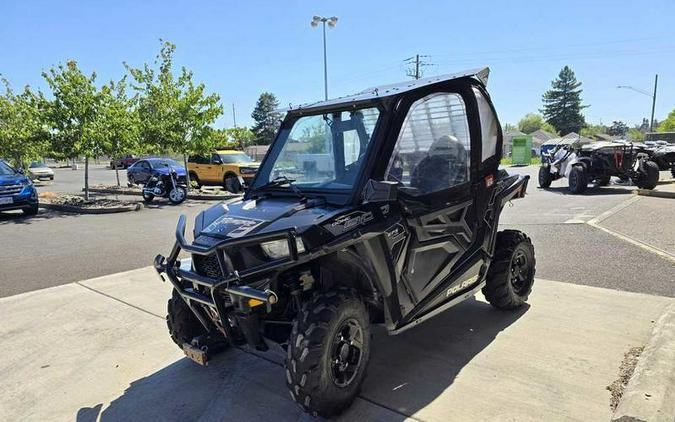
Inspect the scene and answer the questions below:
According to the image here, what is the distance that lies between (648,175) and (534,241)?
9.35 metres

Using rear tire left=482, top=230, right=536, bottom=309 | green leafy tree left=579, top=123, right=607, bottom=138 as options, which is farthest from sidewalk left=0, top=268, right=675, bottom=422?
green leafy tree left=579, top=123, right=607, bottom=138

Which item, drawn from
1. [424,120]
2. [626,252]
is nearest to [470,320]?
[424,120]

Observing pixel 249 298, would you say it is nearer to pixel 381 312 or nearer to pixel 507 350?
pixel 381 312

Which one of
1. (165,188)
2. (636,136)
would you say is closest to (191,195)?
(165,188)

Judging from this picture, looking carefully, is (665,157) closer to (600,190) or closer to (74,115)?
(600,190)

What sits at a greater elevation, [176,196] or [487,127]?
[487,127]

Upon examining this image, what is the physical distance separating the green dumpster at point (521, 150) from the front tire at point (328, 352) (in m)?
40.0

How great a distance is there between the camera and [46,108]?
47.5ft

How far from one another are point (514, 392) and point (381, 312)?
1.03 m

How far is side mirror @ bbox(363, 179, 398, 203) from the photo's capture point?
2.93m

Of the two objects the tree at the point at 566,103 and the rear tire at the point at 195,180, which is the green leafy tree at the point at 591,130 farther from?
the rear tire at the point at 195,180

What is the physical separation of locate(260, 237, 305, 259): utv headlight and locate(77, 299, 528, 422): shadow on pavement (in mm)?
1072

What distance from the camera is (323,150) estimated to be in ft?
12.1

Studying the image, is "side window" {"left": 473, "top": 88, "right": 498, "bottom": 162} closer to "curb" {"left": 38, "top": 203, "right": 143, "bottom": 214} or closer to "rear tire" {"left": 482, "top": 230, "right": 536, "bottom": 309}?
"rear tire" {"left": 482, "top": 230, "right": 536, "bottom": 309}
